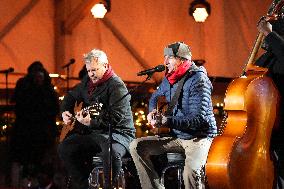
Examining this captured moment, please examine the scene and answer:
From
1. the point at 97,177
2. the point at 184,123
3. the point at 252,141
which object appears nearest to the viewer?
the point at 252,141

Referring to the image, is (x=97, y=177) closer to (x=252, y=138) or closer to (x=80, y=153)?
(x=80, y=153)

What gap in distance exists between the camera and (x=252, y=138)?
5102mm

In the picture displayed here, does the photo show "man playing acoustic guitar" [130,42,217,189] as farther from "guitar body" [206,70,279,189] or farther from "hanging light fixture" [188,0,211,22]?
"hanging light fixture" [188,0,211,22]

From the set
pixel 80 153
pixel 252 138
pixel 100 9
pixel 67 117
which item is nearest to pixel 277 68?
pixel 252 138

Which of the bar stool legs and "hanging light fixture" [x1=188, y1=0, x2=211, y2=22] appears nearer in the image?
the bar stool legs

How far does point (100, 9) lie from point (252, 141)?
749cm

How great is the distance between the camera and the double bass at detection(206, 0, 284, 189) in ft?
16.7

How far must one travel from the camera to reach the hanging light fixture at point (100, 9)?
1218 cm

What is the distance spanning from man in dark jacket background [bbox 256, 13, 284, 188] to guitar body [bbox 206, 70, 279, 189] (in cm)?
6

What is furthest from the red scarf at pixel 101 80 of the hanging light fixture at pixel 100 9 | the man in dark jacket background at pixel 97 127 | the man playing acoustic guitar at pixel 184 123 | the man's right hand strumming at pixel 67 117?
the hanging light fixture at pixel 100 9

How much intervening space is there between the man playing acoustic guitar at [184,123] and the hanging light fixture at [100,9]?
226 inches

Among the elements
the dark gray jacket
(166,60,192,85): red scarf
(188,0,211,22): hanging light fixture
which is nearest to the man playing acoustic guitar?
(166,60,192,85): red scarf

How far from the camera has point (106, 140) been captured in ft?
21.9

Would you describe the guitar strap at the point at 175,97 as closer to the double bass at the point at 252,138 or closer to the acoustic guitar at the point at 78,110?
the acoustic guitar at the point at 78,110
